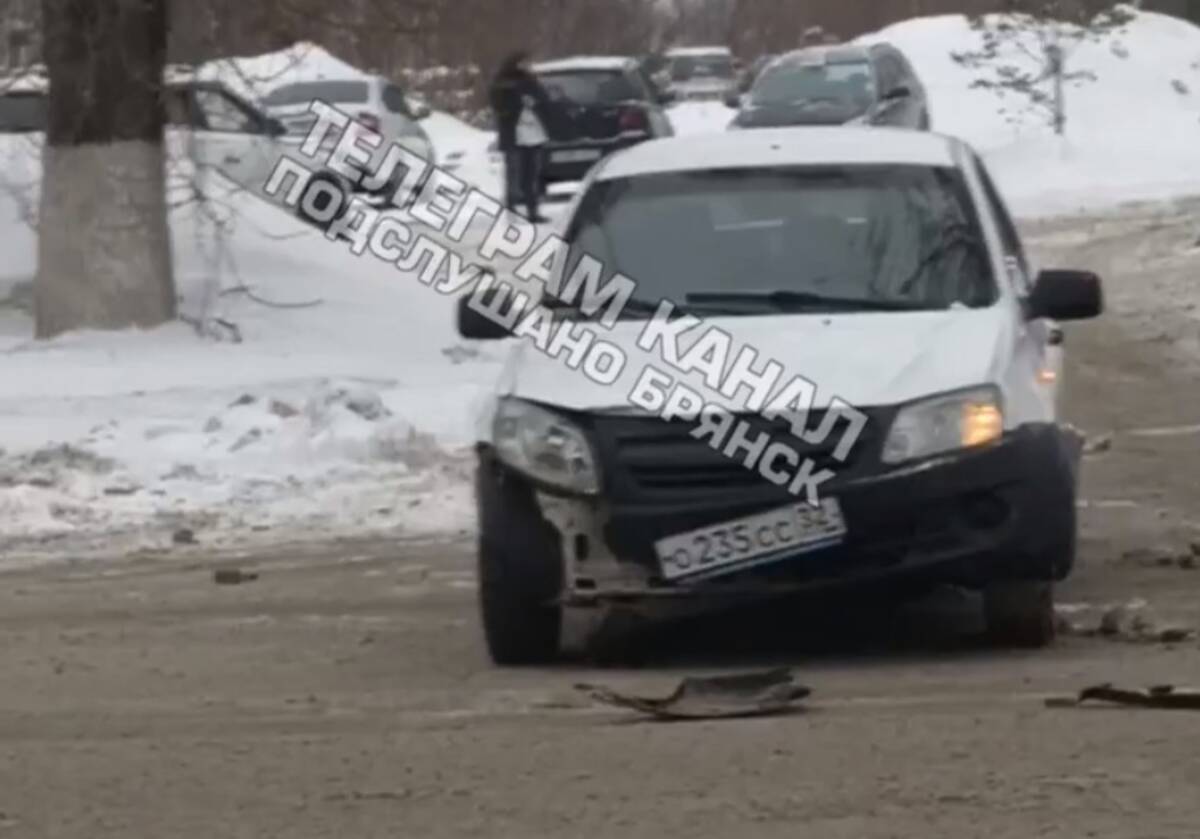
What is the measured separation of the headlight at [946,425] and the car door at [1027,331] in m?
0.37

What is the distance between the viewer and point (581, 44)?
5291cm

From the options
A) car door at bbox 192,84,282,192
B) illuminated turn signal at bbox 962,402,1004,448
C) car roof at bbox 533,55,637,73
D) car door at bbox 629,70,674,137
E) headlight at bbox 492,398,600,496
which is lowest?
car door at bbox 629,70,674,137

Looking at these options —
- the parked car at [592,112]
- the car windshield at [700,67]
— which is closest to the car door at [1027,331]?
the parked car at [592,112]

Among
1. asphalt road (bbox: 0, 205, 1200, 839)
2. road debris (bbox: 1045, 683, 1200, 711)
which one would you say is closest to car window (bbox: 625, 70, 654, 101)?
asphalt road (bbox: 0, 205, 1200, 839)

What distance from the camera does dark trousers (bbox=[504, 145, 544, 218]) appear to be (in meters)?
28.7

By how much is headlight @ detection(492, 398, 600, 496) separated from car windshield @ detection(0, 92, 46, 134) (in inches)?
542

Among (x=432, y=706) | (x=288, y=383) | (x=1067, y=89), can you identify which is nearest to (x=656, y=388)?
(x=432, y=706)

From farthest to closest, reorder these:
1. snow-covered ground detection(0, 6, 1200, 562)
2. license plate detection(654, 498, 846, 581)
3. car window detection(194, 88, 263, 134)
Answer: car window detection(194, 88, 263, 134) → snow-covered ground detection(0, 6, 1200, 562) → license plate detection(654, 498, 846, 581)

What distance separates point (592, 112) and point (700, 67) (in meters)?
27.4

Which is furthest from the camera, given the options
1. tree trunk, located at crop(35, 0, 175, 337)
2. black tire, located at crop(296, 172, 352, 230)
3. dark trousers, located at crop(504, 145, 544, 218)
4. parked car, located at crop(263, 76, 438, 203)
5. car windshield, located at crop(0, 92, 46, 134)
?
parked car, located at crop(263, 76, 438, 203)

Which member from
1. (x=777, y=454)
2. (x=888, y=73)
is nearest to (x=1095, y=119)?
(x=888, y=73)

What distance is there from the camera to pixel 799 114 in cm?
3186

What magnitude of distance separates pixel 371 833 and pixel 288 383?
9625 mm

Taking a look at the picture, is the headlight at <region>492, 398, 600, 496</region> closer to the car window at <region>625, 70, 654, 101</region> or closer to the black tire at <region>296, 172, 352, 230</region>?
the black tire at <region>296, 172, 352, 230</region>
